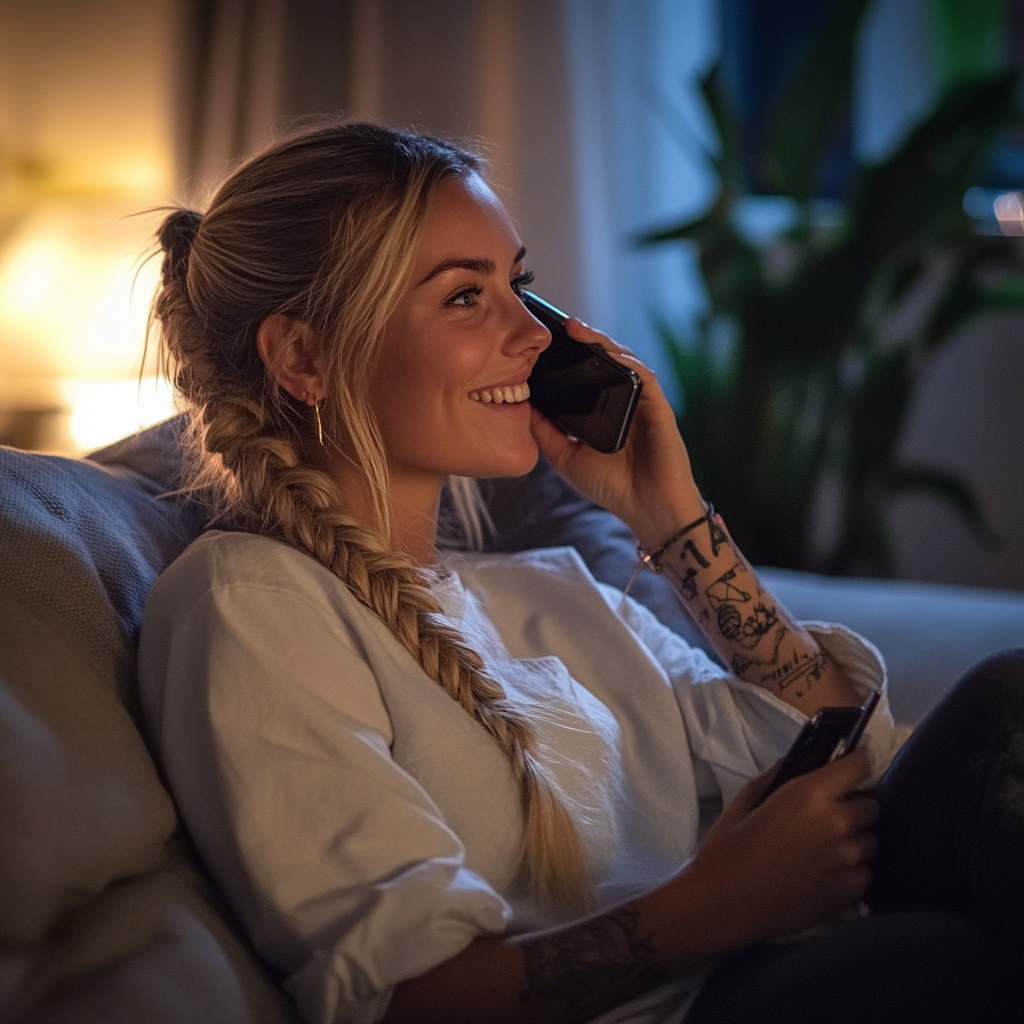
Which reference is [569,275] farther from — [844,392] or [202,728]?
[202,728]

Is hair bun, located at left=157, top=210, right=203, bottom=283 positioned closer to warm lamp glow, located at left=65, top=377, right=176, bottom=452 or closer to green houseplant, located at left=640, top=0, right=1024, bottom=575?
warm lamp glow, located at left=65, top=377, right=176, bottom=452

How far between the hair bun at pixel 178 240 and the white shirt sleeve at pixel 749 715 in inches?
22.4

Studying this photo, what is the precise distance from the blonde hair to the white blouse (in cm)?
3

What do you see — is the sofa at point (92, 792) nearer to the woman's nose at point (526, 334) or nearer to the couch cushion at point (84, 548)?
the couch cushion at point (84, 548)

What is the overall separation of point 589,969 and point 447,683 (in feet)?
0.84

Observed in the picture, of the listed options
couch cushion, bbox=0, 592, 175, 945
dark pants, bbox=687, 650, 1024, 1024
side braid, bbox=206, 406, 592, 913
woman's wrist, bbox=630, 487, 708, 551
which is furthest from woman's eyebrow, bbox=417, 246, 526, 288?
dark pants, bbox=687, 650, 1024, 1024

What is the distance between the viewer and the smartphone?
35.2 inches

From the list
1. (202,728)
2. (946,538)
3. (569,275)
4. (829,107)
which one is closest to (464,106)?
(569,275)

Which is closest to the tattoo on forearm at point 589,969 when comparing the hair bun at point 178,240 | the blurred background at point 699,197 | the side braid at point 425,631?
the side braid at point 425,631

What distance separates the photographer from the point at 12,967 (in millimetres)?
682

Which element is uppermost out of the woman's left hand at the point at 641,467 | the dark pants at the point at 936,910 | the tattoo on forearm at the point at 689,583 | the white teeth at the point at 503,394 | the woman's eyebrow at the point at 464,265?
the woman's eyebrow at the point at 464,265

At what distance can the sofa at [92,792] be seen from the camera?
2.32 feet

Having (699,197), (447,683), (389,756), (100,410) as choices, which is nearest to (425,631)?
(447,683)

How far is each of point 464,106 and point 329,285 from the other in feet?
6.82
